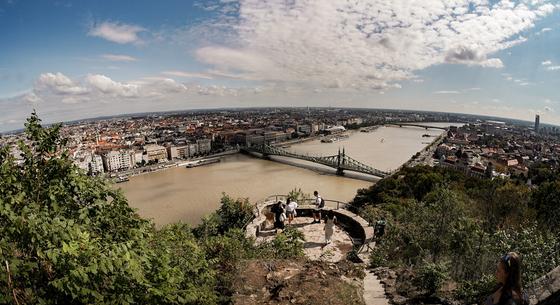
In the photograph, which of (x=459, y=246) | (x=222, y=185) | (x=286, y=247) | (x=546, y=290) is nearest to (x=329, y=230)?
(x=286, y=247)

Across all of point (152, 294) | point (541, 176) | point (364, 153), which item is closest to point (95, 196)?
point (152, 294)

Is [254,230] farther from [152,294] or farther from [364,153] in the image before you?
[364,153]

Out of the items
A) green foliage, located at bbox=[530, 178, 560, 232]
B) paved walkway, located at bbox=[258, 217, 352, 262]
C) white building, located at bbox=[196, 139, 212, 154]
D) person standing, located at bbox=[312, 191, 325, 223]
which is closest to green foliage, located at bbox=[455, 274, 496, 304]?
paved walkway, located at bbox=[258, 217, 352, 262]

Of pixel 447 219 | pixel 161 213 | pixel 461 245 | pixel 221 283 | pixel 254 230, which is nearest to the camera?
pixel 221 283

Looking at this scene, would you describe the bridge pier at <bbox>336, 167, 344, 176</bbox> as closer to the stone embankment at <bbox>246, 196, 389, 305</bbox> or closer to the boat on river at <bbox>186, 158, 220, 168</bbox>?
the boat on river at <bbox>186, 158, 220, 168</bbox>

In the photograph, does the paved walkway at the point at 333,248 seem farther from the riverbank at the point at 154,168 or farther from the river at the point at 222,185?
the riverbank at the point at 154,168

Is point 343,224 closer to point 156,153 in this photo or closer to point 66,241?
point 66,241

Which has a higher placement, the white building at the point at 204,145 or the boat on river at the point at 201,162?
the white building at the point at 204,145

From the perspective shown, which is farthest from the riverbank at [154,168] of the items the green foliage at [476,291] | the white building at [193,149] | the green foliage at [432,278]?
the green foliage at [476,291]
